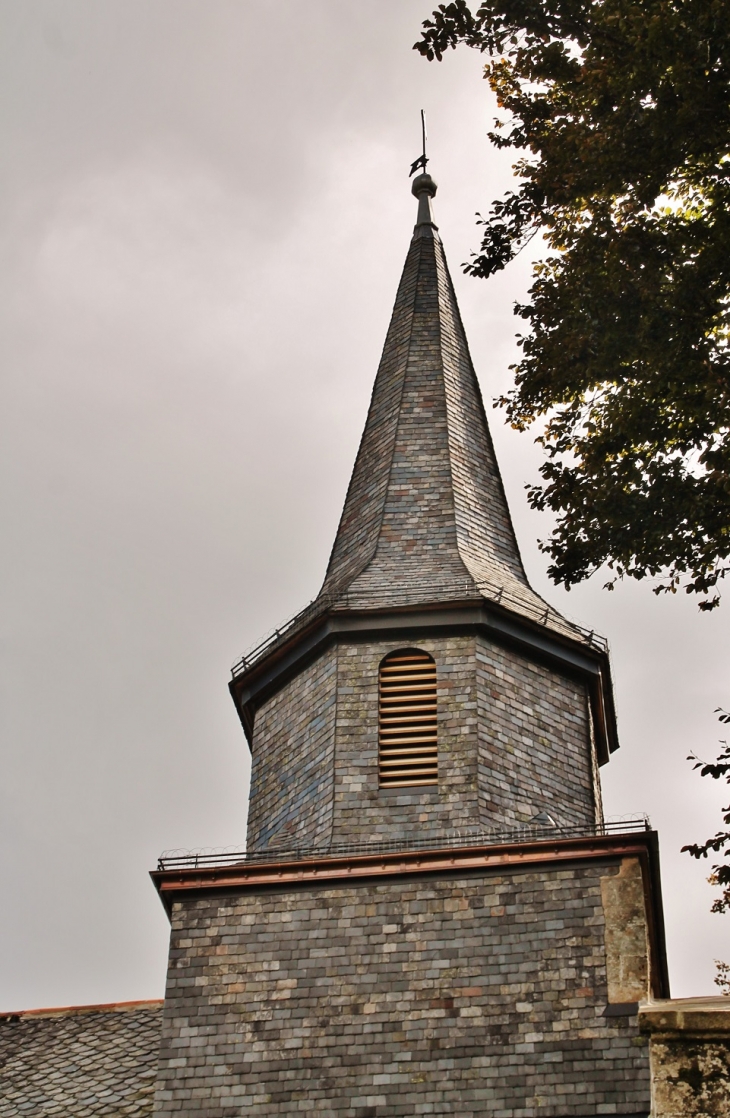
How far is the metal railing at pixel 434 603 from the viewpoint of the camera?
22.4 metres

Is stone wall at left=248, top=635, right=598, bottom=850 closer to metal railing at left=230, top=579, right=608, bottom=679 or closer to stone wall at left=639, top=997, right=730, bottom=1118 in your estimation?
metal railing at left=230, top=579, right=608, bottom=679

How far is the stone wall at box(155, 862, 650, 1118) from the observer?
17.6 m

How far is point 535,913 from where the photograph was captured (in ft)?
61.9

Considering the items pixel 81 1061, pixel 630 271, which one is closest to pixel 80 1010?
pixel 81 1061

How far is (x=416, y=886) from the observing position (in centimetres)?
1933

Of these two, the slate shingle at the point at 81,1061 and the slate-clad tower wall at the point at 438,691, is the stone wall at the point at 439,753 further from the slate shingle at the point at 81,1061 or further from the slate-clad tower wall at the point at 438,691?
the slate shingle at the point at 81,1061

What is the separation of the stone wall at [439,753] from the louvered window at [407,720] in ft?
0.38

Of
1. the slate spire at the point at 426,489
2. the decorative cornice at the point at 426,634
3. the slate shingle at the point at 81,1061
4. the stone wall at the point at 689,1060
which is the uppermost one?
the slate spire at the point at 426,489

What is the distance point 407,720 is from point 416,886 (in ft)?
8.50

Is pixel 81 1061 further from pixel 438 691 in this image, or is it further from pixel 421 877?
pixel 438 691

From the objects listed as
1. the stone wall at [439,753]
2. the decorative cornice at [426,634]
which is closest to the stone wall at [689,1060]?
the stone wall at [439,753]

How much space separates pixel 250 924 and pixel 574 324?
807 cm

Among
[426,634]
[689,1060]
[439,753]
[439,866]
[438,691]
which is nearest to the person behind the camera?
[689,1060]

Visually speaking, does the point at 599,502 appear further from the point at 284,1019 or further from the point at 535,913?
the point at 284,1019
